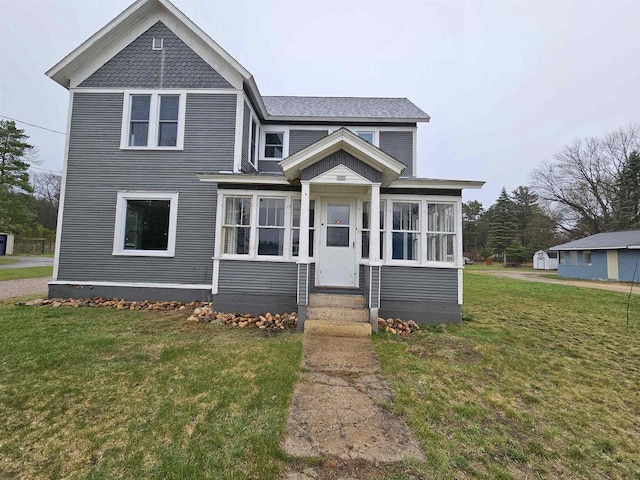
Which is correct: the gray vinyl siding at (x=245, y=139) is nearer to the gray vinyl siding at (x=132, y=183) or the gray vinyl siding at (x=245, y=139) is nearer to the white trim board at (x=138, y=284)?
the gray vinyl siding at (x=132, y=183)

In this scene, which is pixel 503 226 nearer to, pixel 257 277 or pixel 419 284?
pixel 419 284

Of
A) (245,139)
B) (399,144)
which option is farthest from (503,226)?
(245,139)

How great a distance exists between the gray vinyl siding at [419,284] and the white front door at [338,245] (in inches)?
32.7

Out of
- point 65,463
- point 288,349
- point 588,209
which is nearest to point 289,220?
point 288,349

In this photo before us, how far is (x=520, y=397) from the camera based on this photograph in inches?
137

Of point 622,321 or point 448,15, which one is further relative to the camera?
point 448,15

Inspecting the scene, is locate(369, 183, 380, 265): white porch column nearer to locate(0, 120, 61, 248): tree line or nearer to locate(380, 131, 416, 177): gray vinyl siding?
locate(380, 131, 416, 177): gray vinyl siding

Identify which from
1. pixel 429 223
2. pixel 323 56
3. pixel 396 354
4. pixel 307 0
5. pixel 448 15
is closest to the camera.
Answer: pixel 396 354

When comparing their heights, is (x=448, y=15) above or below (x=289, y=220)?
above

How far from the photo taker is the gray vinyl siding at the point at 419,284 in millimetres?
6617

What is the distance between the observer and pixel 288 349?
480cm

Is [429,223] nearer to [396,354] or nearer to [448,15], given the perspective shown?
[396,354]

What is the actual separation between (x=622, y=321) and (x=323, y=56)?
28276 mm

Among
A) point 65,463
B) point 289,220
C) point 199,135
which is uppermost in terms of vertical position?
point 199,135
